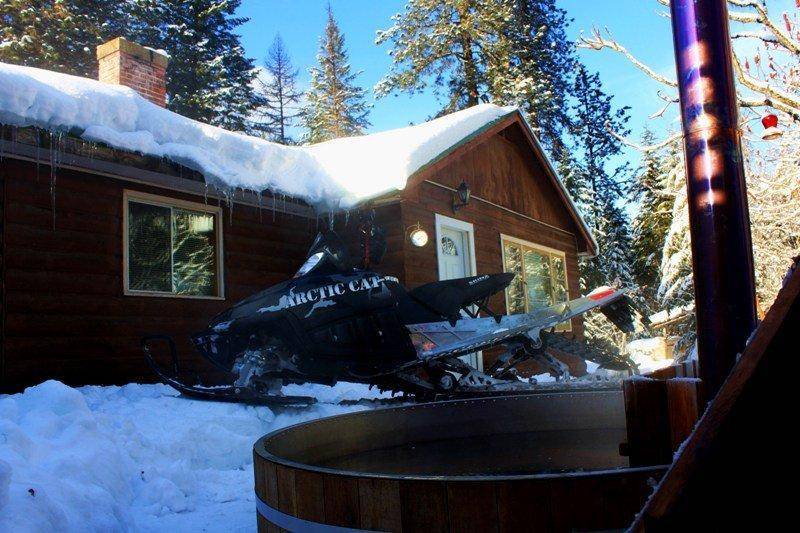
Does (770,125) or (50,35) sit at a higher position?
(50,35)

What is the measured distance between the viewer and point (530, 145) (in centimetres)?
1284

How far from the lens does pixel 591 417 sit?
107 inches

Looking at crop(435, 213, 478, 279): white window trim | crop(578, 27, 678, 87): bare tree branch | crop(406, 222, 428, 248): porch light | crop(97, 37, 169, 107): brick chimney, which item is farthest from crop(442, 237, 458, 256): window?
crop(97, 37, 169, 107): brick chimney

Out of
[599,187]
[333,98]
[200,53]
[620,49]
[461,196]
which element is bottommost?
[461,196]

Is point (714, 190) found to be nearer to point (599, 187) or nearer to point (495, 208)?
point (495, 208)

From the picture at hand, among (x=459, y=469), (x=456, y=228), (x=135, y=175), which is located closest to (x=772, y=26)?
(x=456, y=228)

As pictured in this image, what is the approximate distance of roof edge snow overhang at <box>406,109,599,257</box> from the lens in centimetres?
844

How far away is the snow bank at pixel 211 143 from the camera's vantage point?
5.17m

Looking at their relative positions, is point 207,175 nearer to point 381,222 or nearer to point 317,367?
point 317,367

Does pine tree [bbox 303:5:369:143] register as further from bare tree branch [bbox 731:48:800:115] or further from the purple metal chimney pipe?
the purple metal chimney pipe

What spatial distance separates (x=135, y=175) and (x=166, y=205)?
74cm

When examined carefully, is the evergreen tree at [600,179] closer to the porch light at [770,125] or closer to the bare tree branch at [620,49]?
the bare tree branch at [620,49]

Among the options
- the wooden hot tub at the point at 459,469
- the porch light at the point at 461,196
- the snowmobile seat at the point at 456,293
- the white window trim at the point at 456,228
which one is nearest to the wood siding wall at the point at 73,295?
the snowmobile seat at the point at 456,293

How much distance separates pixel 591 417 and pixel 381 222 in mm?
6083
